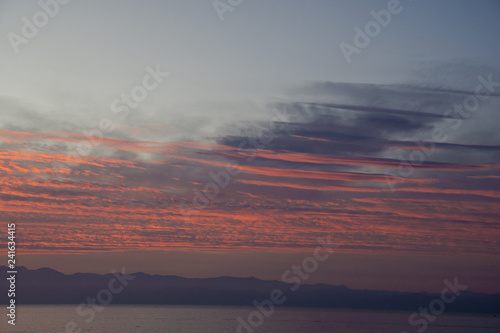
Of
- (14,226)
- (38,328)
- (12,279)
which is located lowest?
(12,279)

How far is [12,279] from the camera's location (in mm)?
30188

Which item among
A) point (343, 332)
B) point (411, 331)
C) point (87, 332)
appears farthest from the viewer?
point (411, 331)

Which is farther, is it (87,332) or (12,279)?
(87,332)

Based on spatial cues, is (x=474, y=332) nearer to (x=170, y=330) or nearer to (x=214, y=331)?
(x=214, y=331)

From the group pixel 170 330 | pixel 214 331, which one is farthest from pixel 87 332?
pixel 214 331

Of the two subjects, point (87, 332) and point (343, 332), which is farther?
point (343, 332)

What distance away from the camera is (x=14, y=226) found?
101 ft

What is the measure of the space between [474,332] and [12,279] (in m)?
132

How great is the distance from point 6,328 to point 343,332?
74295mm

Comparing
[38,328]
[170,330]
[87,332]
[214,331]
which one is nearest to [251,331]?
[214,331]

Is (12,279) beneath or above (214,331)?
beneath

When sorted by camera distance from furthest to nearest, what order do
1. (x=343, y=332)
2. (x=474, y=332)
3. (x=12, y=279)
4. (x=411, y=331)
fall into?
1. (x=474, y=332)
2. (x=411, y=331)
3. (x=343, y=332)
4. (x=12, y=279)

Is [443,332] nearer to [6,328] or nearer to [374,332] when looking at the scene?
[374,332]

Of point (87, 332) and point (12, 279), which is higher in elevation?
point (87, 332)
